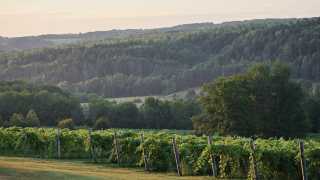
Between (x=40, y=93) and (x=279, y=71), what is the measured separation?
38.9 meters

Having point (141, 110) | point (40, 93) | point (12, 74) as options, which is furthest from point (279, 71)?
point (12, 74)

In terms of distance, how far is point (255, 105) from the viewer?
75.7 meters

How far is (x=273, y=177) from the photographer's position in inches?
1083

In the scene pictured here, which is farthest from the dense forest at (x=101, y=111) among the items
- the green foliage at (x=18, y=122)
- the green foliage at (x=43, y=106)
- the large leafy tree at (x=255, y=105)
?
the large leafy tree at (x=255, y=105)

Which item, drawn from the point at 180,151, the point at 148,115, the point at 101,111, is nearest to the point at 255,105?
the point at 148,115

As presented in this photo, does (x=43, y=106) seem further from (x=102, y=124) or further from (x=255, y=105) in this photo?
(x=255, y=105)

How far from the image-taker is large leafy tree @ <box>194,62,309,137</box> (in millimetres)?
72125

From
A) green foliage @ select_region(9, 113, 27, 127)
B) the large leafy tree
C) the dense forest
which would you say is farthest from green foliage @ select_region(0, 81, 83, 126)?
the large leafy tree

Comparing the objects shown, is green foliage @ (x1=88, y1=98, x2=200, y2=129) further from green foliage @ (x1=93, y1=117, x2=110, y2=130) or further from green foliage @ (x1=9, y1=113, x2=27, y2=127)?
green foliage @ (x1=9, y1=113, x2=27, y2=127)

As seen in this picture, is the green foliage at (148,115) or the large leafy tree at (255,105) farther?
the green foliage at (148,115)

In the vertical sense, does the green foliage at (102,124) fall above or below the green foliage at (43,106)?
below

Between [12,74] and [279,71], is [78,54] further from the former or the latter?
[279,71]

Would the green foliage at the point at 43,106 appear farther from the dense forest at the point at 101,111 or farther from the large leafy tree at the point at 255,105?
the large leafy tree at the point at 255,105

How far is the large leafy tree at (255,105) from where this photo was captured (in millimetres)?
72125
